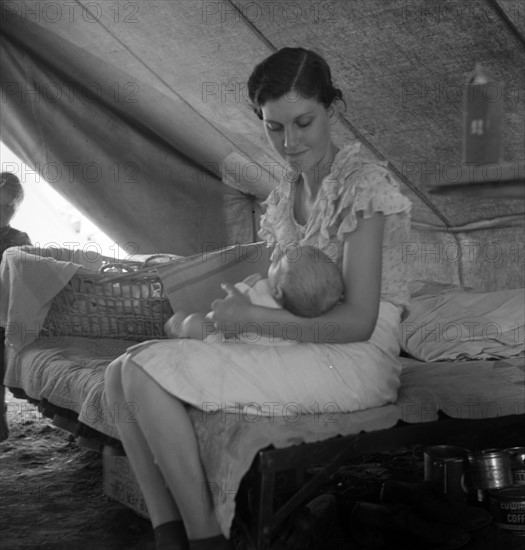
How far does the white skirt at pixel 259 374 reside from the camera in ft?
5.35

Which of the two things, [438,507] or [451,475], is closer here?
[438,507]

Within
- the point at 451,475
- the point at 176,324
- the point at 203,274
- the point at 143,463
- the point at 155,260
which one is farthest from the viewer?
the point at 155,260

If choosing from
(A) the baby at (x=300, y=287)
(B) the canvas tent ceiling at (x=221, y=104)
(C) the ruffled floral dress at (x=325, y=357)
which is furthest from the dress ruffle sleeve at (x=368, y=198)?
(B) the canvas tent ceiling at (x=221, y=104)

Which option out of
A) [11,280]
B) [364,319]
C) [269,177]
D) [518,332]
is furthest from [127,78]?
[364,319]

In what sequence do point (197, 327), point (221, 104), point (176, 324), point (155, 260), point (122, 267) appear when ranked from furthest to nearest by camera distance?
point (221, 104) → point (155, 260) → point (122, 267) → point (176, 324) → point (197, 327)

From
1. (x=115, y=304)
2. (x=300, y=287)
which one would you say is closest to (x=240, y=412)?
(x=300, y=287)

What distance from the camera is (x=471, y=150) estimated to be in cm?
151

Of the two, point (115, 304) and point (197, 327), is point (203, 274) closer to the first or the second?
point (115, 304)

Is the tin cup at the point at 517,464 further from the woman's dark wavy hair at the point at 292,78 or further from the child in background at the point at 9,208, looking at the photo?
the child in background at the point at 9,208

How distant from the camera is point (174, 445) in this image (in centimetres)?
161

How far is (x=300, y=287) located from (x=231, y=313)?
17cm

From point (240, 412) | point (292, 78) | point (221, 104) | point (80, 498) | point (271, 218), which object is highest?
point (221, 104)

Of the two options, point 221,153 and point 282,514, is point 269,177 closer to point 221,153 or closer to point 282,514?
point 221,153

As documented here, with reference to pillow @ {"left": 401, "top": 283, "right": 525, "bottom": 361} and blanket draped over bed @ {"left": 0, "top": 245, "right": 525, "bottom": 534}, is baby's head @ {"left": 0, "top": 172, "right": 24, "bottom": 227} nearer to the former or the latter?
blanket draped over bed @ {"left": 0, "top": 245, "right": 525, "bottom": 534}
